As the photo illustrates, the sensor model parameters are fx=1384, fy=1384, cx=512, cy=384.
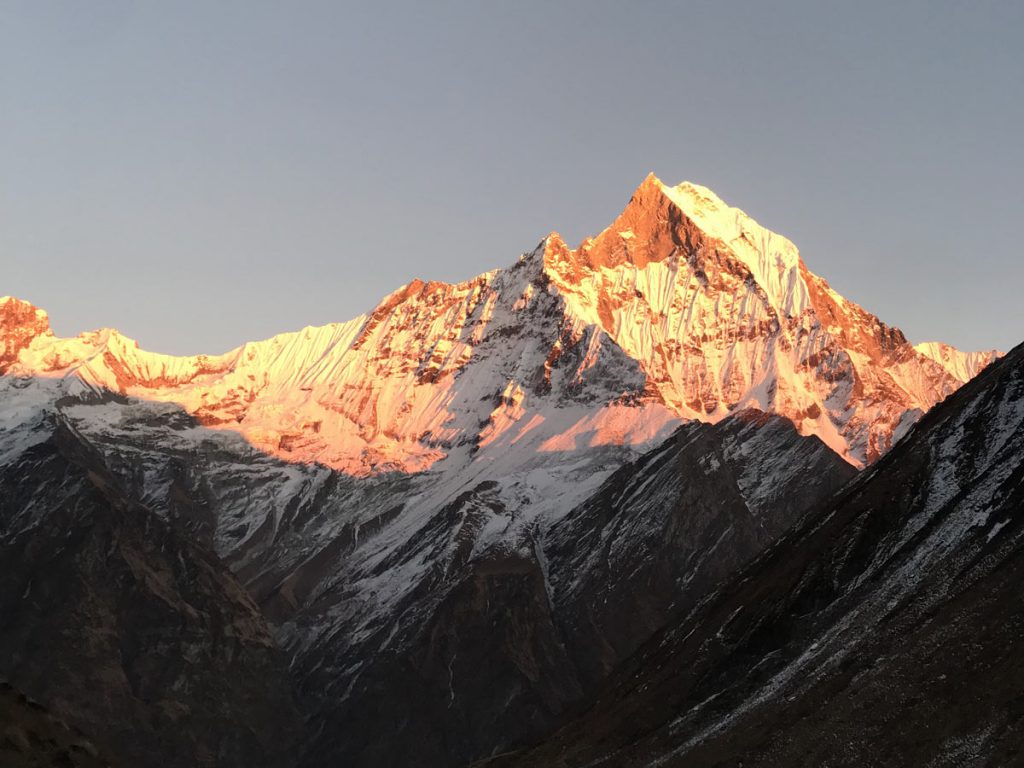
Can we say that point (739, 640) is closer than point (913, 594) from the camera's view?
No

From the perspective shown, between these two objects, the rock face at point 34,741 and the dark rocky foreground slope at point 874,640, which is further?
the dark rocky foreground slope at point 874,640

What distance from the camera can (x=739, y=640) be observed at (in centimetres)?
16362

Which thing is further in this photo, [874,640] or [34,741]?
[874,640]

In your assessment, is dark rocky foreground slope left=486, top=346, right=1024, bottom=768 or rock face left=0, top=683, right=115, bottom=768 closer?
rock face left=0, top=683, right=115, bottom=768

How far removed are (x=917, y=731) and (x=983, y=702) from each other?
5578 mm

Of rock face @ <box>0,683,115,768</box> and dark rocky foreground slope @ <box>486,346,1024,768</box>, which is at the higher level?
rock face @ <box>0,683,115,768</box>

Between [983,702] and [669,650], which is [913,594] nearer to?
[983,702]

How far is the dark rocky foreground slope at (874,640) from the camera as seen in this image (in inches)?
4104

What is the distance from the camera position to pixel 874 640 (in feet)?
420

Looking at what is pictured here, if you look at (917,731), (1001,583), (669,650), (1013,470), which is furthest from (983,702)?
(669,650)

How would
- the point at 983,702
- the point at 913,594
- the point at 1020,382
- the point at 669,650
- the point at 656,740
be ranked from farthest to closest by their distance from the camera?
the point at 669,650 → the point at 1020,382 → the point at 656,740 → the point at 913,594 → the point at 983,702

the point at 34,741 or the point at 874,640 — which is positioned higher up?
the point at 34,741

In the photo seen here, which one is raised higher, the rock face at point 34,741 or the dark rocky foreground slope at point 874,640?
the rock face at point 34,741

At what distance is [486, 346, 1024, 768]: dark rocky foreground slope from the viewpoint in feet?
342
